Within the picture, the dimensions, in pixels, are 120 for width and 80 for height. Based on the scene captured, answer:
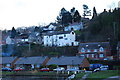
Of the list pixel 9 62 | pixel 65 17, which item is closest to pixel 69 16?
pixel 65 17

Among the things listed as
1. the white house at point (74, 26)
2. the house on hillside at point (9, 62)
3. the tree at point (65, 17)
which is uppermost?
the tree at point (65, 17)

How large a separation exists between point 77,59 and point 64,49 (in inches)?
327

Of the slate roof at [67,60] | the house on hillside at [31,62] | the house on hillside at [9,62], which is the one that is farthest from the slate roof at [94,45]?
the house on hillside at [9,62]

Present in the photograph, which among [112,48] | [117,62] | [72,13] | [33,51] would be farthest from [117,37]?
[72,13]

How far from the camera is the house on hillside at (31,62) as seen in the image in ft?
114

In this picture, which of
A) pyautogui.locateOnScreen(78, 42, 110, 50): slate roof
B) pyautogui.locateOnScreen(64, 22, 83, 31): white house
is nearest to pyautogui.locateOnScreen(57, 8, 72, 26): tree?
pyautogui.locateOnScreen(64, 22, 83, 31): white house

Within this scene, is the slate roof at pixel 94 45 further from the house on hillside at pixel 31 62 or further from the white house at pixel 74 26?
the white house at pixel 74 26

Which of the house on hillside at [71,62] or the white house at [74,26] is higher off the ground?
the white house at [74,26]

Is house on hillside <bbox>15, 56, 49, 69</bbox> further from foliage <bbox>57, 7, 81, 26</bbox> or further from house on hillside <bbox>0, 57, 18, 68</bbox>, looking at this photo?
foliage <bbox>57, 7, 81, 26</bbox>

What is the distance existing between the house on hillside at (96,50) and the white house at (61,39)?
6493 millimetres

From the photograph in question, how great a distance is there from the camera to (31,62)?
35312 mm

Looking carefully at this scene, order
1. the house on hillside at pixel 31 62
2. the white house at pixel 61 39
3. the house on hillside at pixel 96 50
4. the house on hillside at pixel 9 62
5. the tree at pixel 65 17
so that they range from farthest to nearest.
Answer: the tree at pixel 65 17 → the white house at pixel 61 39 → the house on hillside at pixel 9 62 → the house on hillside at pixel 96 50 → the house on hillside at pixel 31 62

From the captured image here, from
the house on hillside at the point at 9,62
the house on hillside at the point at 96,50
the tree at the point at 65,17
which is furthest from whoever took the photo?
the tree at the point at 65,17

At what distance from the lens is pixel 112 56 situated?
35.7 m
